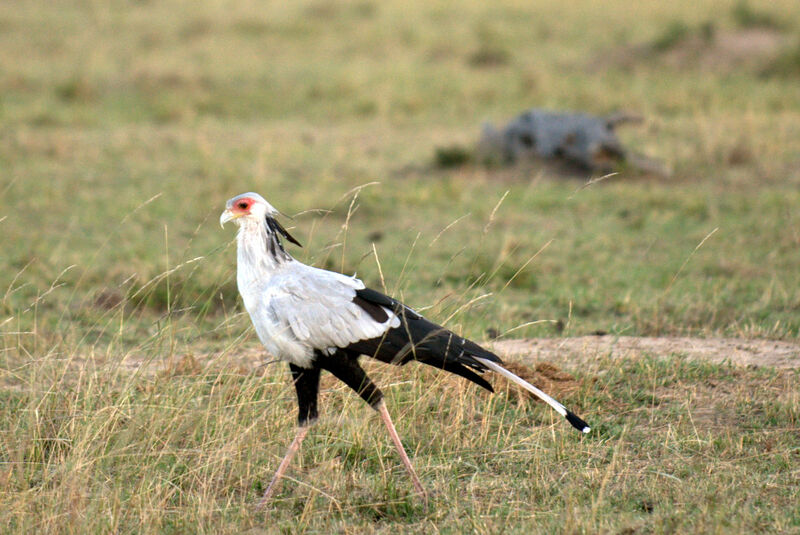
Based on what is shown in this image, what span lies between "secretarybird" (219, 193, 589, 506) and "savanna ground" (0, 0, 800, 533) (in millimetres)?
308

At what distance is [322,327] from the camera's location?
3602 mm

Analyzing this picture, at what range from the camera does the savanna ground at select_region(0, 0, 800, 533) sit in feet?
12.5

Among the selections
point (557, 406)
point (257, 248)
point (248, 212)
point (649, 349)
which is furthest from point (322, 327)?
point (649, 349)

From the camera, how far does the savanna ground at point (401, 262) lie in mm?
3799

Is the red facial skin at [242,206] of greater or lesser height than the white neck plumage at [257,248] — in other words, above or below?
above

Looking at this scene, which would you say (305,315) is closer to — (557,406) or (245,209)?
(245,209)

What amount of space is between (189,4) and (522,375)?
1812 centimetres

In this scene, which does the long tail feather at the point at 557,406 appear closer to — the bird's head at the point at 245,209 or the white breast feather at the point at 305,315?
the white breast feather at the point at 305,315

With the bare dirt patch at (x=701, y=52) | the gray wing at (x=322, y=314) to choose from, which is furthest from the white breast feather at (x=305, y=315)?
the bare dirt patch at (x=701, y=52)

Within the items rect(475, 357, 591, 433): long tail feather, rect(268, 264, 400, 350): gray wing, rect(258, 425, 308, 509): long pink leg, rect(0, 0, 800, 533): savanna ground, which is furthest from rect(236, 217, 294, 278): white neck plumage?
rect(475, 357, 591, 433): long tail feather

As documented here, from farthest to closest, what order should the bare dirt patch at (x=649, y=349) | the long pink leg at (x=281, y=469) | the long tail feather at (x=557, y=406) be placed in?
the bare dirt patch at (x=649, y=349) < the long pink leg at (x=281, y=469) < the long tail feather at (x=557, y=406)

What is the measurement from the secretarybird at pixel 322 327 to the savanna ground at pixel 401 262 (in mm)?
308

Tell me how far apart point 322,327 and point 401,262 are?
3.88 m

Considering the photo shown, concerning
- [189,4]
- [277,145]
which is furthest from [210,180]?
[189,4]
